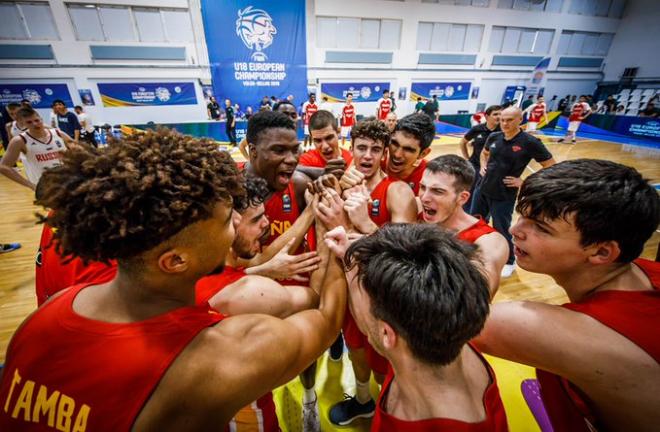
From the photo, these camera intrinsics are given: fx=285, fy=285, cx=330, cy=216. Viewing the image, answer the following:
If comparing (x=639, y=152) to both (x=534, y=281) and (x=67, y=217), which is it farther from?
(x=67, y=217)

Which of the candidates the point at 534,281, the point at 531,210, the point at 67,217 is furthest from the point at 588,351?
the point at 534,281

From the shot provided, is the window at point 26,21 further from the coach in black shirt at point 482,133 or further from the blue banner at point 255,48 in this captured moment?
the coach in black shirt at point 482,133

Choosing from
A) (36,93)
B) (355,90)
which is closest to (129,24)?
(36,93)

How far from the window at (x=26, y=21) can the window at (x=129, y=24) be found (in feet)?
2.97

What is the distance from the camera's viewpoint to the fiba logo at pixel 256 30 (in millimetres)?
12662

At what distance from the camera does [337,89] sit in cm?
1655

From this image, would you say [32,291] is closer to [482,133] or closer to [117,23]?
[482,133]

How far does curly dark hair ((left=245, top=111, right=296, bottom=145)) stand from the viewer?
2557 millimetres

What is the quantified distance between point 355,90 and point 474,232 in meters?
16.7

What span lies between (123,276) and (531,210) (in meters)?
1.73

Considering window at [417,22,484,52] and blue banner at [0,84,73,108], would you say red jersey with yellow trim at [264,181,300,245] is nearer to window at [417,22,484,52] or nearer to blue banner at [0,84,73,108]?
blue banner at [0,84,73,108]

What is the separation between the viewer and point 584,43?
2069cm

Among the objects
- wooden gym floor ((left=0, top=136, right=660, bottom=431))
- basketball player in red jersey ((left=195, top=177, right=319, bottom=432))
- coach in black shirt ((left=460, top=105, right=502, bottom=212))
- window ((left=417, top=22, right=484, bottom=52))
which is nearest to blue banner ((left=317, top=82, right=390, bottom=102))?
window ((left=417, top=22, right=484, bottom=52))

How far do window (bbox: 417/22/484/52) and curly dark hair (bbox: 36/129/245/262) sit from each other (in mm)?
20279
